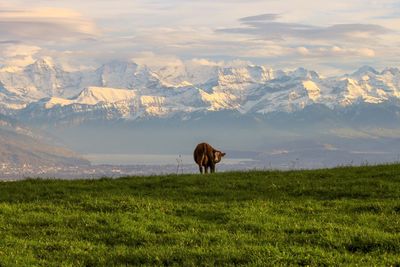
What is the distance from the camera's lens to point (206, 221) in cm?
1994

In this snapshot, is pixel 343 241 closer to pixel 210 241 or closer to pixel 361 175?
pixel 210 241

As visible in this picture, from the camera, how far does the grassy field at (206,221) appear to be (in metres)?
15.5

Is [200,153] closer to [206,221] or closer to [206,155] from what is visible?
[206,155]

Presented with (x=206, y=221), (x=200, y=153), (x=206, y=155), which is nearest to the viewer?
(x=206, y=221)

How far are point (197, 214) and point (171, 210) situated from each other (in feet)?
3.71

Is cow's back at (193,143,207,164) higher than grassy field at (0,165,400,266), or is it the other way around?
cow's back at (193,143,207,164)

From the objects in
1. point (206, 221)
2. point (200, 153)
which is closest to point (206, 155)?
point (200, 153)

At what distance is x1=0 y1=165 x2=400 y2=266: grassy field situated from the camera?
15461 mm

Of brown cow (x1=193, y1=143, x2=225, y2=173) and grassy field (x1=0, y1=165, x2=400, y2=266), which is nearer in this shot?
grassy field (x1=0, y1=165, x2=400, y2=266)

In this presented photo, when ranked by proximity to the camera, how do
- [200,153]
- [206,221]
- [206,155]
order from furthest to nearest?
[206,155]
[200,153]
[206,221]

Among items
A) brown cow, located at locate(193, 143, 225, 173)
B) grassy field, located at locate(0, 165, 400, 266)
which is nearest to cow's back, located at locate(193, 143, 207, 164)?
brown cow, located at locate(193, 143, 225, 173)

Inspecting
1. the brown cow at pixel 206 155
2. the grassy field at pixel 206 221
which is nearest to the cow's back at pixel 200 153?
the brown cow at pixel 206 155

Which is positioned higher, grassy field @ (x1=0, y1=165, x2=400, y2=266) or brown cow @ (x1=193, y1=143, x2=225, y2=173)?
brown cow @ (x1=193, y1=143, x2=225, y2=173)

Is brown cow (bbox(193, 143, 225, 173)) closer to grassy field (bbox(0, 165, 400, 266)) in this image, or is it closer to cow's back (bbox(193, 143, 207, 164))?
cow's back (bbox(193, 143, 207, 164))
